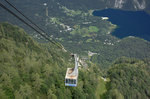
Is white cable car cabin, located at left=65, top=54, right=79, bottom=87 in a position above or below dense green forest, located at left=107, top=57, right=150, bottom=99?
above

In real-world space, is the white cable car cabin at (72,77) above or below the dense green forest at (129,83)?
above

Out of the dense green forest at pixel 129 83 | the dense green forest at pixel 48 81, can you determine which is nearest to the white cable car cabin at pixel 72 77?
the dense green forest at pixel 48 81

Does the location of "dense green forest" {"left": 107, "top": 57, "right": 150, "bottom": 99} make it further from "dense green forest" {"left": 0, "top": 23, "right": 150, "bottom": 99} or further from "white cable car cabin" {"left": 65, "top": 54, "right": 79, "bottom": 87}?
"white cable car cabin" {"left": 65, "top": 54, "right": 79, "bottom": 87}

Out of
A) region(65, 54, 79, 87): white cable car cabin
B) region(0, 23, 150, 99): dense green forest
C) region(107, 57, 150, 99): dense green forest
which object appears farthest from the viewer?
region(107, 57, 150, 99): dense green forest

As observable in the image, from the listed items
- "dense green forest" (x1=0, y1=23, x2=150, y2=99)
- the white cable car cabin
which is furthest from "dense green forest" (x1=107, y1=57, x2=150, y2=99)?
the white cable car cabin

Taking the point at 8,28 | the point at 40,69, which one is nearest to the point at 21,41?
the point at 8,28

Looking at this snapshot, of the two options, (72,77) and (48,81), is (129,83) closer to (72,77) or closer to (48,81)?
(48,81)

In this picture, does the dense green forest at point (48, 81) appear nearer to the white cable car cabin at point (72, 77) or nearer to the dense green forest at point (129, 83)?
the dense green forest at point (129, 83)

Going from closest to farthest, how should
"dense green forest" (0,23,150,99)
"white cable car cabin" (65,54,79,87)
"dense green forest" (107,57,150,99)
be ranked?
"white cable car cabin" (65,54,79,87), "dense green forest" (0,23,150,99), "dense green forest" (107,57,150,99)

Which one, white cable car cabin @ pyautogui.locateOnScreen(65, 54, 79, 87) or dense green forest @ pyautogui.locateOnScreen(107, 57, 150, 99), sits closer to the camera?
white cable car cabin @ pyautogui.locateOnScreen(65, 54, 79, 87)

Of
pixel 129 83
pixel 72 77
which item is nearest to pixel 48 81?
pixel 72 77

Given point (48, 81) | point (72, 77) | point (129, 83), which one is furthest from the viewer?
point (129, 83)
